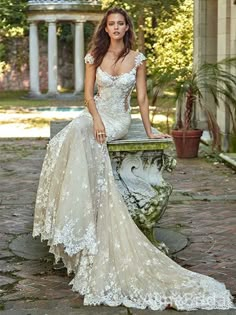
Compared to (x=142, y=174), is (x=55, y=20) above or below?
above

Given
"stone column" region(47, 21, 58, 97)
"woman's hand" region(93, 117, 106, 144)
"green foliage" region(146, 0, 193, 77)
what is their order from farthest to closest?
"stone column" region(47, 21, 58, 97)
"green foliage" region(146, 0, 193, 77)
"woman's hand" region(93, 117, 106, 144)

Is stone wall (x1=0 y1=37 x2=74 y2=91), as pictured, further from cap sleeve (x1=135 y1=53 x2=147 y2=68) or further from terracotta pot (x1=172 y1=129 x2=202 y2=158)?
cap sleeve (x1=135 y1=53 x2=147 y2=68)

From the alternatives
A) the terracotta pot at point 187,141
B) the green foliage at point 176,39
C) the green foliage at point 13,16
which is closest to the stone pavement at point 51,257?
the terracotta pot at point 187,141

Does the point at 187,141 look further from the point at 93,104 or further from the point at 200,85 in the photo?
the point at 93,104

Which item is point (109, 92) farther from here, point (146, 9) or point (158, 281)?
point (146, 9)

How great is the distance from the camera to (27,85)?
114 ft

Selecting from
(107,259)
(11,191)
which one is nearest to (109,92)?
(107,259)

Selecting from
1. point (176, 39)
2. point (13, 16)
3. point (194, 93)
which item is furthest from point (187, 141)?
point (13, 16)

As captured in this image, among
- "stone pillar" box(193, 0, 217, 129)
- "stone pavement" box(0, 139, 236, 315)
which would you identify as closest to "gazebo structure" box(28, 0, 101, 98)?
"stone pillar" box(193, 0, 217, 129)

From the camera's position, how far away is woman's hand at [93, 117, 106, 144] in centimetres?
509

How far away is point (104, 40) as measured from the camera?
5.29 m

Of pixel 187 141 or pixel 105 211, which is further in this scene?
pixel 187 141

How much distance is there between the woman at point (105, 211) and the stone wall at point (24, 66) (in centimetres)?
2928
